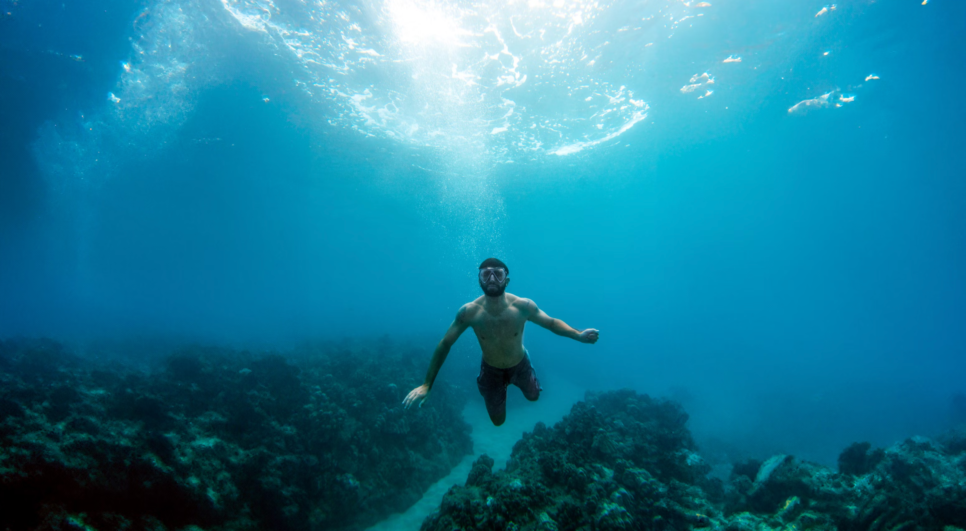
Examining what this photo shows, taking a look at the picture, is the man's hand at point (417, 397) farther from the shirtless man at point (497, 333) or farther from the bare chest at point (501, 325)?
the bare chest at point (501, 325)

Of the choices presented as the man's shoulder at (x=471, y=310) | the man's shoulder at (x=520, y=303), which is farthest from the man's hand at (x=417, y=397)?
the man's shoulder at (x=520, y=303)

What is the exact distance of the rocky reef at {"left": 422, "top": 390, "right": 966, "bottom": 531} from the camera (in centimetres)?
550

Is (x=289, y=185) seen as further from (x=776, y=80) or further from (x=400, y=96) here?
(x=776, y=80)

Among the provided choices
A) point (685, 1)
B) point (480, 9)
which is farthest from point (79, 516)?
point (685, 1)

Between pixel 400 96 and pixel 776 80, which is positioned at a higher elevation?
pixel 776 80

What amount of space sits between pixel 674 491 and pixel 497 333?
6.89 m

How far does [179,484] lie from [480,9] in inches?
757

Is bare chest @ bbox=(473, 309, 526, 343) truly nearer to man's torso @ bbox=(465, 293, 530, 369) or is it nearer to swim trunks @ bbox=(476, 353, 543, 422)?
man's torso @ bbox=(465, 293, 530, 369)

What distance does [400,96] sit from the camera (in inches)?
820

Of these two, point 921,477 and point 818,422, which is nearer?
point 921,477

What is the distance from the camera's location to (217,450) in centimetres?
717

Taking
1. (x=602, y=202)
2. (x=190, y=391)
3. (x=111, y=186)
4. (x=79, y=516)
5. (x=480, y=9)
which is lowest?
(x=79, y=516)

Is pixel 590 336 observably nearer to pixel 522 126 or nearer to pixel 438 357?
pixel 438 357

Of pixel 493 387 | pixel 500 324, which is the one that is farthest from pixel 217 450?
pixel 500 324
